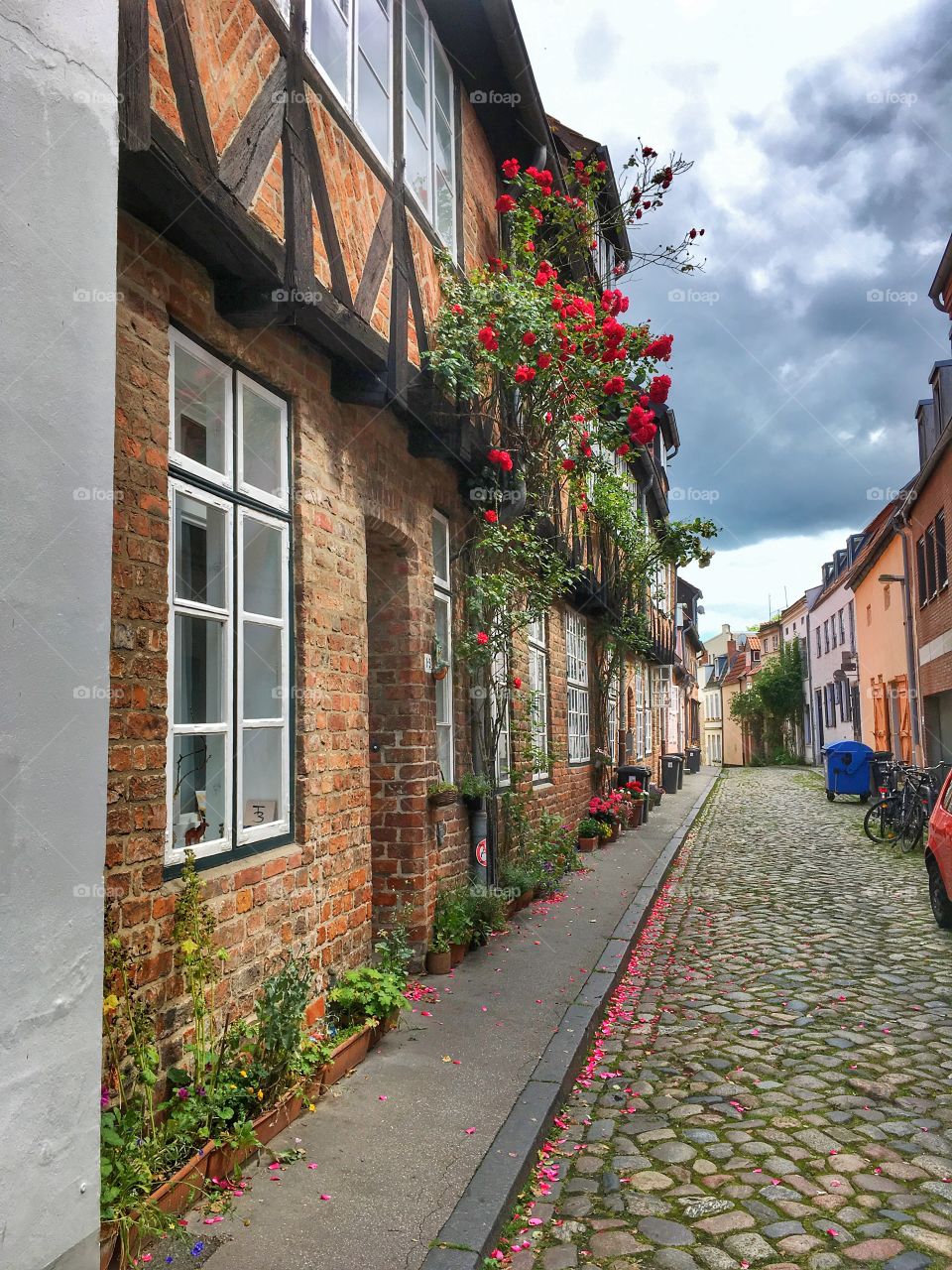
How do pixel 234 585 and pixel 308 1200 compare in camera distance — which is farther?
pixel 234 585

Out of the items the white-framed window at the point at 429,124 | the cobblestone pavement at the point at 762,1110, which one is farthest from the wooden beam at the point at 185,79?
the cobblestone pavement at the point at 762,1110

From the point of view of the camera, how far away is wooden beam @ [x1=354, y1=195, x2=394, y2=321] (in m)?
5.18

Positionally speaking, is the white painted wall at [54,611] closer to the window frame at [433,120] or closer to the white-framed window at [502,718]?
the window frame at [433,120]

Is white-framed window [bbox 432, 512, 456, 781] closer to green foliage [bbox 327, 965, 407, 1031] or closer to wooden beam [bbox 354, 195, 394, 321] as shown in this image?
wooden beam [bbox 354, 195, 394, 321]

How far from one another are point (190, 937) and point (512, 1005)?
275cm

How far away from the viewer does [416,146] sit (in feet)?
21.7

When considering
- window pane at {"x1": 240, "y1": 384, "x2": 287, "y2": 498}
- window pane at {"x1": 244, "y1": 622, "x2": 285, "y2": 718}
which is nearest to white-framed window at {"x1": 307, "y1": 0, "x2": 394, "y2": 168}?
window pane at {"x1": 240, "y1": 384, "x2": 287, "y2": 498}

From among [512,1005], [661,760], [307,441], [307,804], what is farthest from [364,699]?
[661,760]

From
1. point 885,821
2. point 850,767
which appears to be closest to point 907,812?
point 885,821

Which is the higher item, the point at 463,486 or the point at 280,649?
the point at 463,486

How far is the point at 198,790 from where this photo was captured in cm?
389

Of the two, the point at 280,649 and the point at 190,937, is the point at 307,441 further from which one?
the point at 190,937

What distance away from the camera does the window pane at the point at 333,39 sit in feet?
15.9

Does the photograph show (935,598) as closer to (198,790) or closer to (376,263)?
(376,263)
